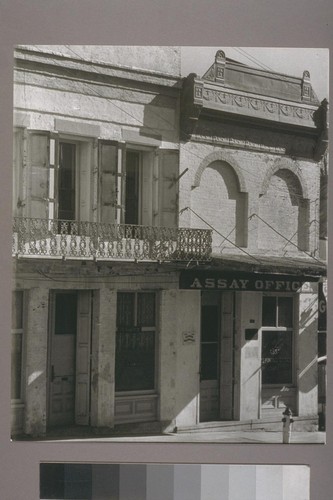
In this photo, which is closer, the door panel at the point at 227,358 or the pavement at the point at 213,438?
the pavement at the point at 213,438

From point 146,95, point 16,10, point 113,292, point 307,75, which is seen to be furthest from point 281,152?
point 16,10

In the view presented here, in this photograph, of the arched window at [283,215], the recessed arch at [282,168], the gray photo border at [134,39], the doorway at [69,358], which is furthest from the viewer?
the recessed arch at [282,168]

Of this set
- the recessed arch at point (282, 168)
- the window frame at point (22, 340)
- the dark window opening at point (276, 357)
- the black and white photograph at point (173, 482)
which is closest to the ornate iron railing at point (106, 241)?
the window frame at point (22, 340)

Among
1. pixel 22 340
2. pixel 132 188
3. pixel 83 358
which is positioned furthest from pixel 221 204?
pixel 22 340

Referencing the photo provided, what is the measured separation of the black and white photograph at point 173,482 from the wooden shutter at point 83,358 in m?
0.39

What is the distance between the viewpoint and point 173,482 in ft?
20.8

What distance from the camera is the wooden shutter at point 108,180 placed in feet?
21.1

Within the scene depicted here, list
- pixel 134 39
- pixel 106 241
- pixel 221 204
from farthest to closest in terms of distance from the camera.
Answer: pixel 221 204
pixel 106 241
pixel 134 39

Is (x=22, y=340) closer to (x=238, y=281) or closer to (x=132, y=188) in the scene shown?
(x=132, y=188)

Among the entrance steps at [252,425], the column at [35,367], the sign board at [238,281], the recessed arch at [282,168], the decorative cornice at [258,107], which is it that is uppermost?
the decorative cornice at [258,107]

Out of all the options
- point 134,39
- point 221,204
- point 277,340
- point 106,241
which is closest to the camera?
point 134,39

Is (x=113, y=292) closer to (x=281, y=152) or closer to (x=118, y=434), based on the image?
(x=118, y=434)

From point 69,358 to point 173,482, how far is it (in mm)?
1168

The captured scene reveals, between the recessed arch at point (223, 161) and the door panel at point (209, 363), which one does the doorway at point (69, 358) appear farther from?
the recessed arch at point (223, 161)
